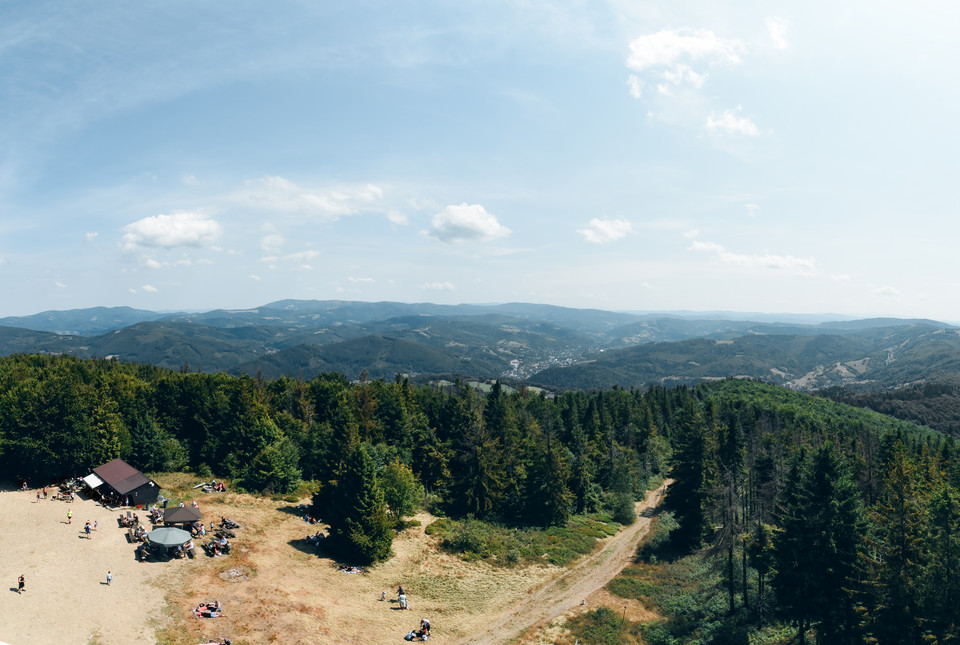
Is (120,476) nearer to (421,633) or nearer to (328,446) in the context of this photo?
(328,446)

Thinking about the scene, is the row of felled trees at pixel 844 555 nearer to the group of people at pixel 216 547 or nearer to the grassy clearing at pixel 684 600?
the grassy clearing at pixel 684 600

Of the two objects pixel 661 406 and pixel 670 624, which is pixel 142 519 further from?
pixel 661 406

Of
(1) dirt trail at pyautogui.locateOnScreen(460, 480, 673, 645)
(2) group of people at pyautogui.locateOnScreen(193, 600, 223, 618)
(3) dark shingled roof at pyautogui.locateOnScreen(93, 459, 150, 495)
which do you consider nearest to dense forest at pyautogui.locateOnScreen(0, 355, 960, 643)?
(3) dark shingled roof at pyautogui.locateOnScreen(93, 459, 150, 495)

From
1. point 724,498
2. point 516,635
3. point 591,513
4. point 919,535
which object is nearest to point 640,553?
point 591,513

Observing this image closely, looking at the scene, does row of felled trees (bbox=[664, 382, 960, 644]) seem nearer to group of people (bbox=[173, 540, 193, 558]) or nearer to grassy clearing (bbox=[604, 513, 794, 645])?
grassy clearing (bbox=[604, 513, 794, 645])

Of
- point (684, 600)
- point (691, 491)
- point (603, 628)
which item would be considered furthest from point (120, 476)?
point (691, 491)

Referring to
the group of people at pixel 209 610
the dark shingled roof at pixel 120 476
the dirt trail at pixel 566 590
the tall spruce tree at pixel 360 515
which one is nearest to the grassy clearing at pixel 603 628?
the dirt trail at pixel 566 590
